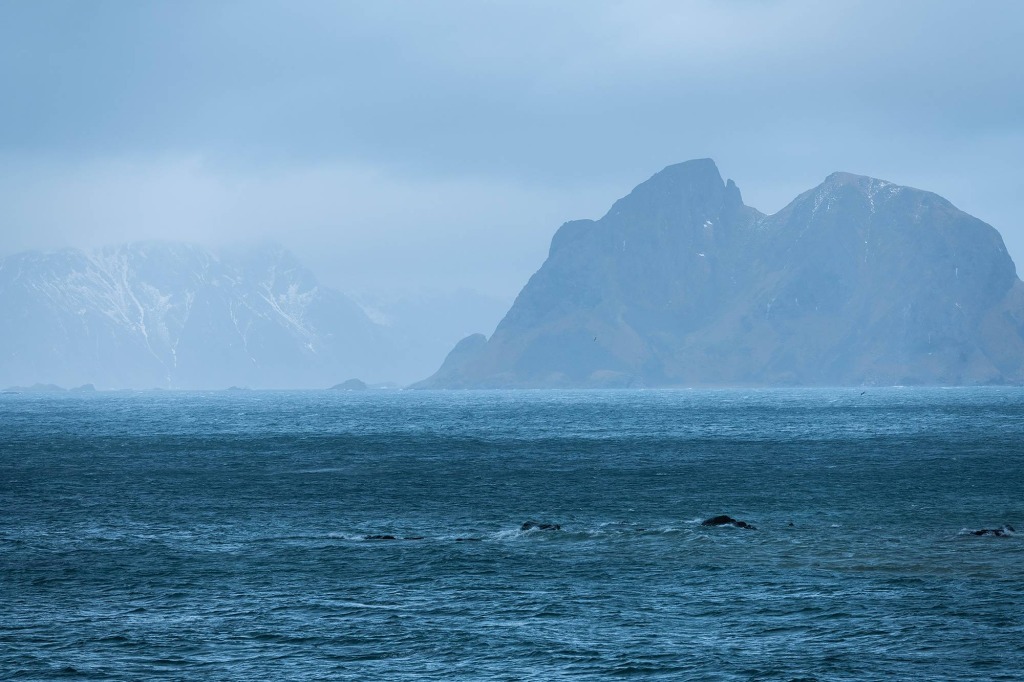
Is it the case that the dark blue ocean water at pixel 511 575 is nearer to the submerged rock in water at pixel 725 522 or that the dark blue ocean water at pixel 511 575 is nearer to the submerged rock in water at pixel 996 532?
the submerged rock in water at pixel 996 532

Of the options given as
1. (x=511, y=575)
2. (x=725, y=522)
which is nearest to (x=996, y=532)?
(x=725, y=522)

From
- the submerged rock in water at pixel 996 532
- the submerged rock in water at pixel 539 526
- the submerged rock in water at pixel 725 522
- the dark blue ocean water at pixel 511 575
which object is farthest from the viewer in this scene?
the submerged rock in water at pixel 725 522

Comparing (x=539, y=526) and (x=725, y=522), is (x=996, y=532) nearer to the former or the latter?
(x=725, y=522)

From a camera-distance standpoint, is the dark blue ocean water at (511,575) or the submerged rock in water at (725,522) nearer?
the dark blue ocean water at (511,575)

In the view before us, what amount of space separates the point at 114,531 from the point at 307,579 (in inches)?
867

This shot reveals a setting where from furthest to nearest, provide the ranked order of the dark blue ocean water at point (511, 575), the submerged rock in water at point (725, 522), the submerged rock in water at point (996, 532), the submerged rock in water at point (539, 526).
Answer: the submerged rock in water at point (725, 522)
the submerged rock in water at point (539, 526)
the submerged rock in water at point (996, 532)
the dark blue ocean water at point (511, 575)

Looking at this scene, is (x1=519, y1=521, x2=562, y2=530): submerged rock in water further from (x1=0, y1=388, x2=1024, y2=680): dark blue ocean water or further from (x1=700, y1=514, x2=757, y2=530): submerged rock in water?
(x1=700, y1=514, x2=757, y2=530): submerged rock in water

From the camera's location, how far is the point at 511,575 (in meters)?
55.5

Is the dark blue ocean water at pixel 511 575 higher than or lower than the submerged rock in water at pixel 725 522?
lower

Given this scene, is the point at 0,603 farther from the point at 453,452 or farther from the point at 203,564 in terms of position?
the point at 453,452

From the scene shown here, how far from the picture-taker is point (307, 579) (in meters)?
54.6

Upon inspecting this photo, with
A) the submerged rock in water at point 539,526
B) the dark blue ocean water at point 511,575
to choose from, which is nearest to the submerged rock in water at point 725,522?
the dark blue ocean water at point 511,575

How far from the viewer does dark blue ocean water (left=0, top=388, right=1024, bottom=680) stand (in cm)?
4038

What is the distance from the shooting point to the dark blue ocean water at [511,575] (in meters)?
40.4
